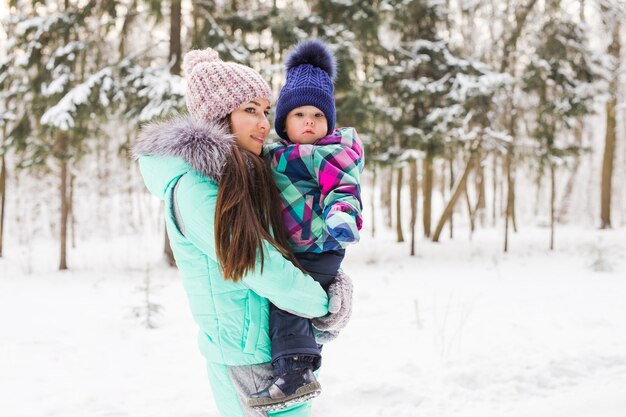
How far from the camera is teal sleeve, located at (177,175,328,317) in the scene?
1459 mm

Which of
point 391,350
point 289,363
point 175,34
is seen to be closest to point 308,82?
point 289,363

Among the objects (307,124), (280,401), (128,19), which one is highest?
(128,19)

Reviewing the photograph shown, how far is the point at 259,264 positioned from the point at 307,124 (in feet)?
2.52

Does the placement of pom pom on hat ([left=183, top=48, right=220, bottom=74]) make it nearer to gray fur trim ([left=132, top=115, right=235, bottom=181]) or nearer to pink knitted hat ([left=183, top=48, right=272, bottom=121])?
pink knitted hat ([left=183, top=48, right=272, bottom=121])

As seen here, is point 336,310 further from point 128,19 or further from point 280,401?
point 128,19

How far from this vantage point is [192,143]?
5.12 ft

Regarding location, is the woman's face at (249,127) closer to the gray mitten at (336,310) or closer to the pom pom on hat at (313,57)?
the pom pom on hat at (313,57)

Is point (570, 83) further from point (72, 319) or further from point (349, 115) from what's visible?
point (72, 319)

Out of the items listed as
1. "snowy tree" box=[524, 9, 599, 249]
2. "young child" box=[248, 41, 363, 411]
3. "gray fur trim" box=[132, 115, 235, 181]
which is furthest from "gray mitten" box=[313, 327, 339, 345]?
"snowy tree" box=[524, 9, 599, 249]

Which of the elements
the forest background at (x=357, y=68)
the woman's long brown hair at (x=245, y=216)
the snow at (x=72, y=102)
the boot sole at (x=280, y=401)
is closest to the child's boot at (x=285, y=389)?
the boot sole at (x=280, y=401)

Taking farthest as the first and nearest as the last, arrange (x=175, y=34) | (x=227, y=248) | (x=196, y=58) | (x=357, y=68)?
(x=357, y=68), (x=175, y=34), (x=196, y=58), (x=227, y=248)

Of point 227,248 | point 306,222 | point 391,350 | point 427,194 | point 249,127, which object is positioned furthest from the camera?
point 427,194

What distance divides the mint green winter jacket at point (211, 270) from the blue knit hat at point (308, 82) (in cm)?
50

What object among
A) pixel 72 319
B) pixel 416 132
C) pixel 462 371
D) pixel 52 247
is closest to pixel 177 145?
pixel 462 371
